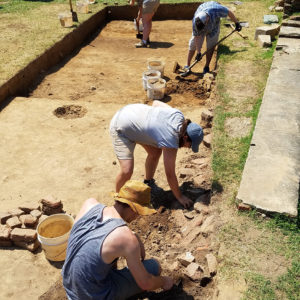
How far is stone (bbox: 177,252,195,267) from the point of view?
3.48 metres

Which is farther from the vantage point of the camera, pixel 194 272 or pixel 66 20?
pixel 66 20

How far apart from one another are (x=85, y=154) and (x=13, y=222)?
6.04 ft

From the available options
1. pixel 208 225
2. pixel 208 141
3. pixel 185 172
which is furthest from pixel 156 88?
pixel 208 225

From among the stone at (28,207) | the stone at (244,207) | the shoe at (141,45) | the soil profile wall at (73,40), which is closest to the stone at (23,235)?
the stone at (28,207)

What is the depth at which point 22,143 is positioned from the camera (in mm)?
6043

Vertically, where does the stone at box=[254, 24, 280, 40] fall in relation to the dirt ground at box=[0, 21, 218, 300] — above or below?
above

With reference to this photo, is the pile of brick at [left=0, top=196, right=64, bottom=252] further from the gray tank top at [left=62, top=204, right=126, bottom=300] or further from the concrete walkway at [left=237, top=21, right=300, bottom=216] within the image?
the concrete walkway at [left=237, top=21, right=300, bottom=216]

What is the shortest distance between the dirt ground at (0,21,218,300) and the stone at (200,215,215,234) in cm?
5

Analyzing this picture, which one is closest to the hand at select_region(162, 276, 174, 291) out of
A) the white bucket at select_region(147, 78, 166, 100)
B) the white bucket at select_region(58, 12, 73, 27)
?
the white bucket at select_region(147, 78, 166, 100)

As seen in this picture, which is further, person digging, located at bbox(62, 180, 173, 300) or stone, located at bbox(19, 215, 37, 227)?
stone, located at bbox(19, 215, 37, 227)

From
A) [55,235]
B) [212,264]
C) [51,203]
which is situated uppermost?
[212,264]

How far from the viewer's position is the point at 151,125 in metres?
3.95

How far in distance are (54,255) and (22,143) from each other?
109 inches

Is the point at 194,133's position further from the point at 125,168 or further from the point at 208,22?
the point at 208,22
